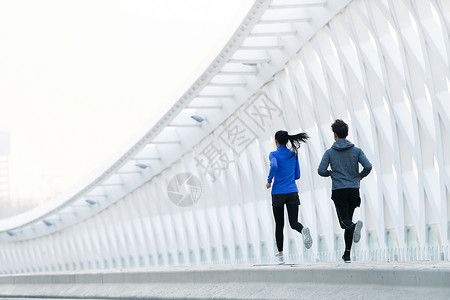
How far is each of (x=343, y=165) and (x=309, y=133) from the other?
2188 centimetres

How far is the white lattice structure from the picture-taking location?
27.4m

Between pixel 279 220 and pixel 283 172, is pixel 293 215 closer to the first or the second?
pixel 279 220

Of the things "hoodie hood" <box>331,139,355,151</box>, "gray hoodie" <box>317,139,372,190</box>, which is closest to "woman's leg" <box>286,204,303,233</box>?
"gray hoodie" <box>317,139,372,190</box>

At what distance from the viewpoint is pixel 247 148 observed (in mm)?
41594

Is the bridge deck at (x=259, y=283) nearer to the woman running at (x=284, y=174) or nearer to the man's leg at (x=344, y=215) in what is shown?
the man's leg at (x=344, y=215)

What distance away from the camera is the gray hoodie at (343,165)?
13609 millimetres

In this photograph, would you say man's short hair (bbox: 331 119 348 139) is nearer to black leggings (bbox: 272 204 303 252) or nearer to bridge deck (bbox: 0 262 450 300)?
black leggings (bbox: 272 204 303 252)

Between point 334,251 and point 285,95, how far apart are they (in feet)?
21.3

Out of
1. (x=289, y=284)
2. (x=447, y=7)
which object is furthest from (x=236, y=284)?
(x=447, y=7)

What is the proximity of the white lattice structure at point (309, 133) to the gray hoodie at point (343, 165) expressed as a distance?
1139 cm

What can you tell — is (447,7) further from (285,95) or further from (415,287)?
(415,287)

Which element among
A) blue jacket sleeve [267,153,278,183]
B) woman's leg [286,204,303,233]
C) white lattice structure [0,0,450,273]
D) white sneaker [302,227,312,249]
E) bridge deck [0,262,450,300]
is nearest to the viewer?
bridge deck [0,262,450,300]

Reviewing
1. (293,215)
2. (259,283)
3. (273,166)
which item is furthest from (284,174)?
(259,283)

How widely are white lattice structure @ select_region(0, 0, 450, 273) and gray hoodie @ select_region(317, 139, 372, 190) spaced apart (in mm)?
11387
